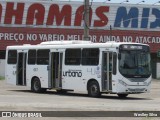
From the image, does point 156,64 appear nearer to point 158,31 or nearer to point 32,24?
point 158,31

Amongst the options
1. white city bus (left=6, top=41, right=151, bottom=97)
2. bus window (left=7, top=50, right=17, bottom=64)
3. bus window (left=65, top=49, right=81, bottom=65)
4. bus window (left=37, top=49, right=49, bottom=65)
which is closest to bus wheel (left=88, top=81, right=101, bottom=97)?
white city bus (left=6, top=41, right=151, bottom=97)

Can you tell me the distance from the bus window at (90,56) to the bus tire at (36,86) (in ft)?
13.4

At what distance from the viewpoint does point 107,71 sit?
27.5 meters

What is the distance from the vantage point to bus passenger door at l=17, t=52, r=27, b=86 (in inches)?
1297

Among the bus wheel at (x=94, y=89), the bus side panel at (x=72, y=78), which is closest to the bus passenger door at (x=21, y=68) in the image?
the bus side panel at (x=72, y=78)

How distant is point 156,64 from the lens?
67688 mm


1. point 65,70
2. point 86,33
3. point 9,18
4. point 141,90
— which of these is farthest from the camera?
point 9,18

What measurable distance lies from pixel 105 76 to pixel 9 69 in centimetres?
854

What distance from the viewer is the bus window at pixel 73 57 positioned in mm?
29281

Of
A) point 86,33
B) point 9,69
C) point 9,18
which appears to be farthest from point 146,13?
point 9,69

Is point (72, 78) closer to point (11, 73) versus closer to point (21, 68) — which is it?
point (21, 68)

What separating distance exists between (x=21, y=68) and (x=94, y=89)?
6749 millimetres

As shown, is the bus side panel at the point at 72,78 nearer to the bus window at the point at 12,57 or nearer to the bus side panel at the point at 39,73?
the bus side panel at the point at 39,73

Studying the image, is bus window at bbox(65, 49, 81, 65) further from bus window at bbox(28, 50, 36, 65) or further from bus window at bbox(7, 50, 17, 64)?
bus window at bbox(7, 50, 17, 64)
